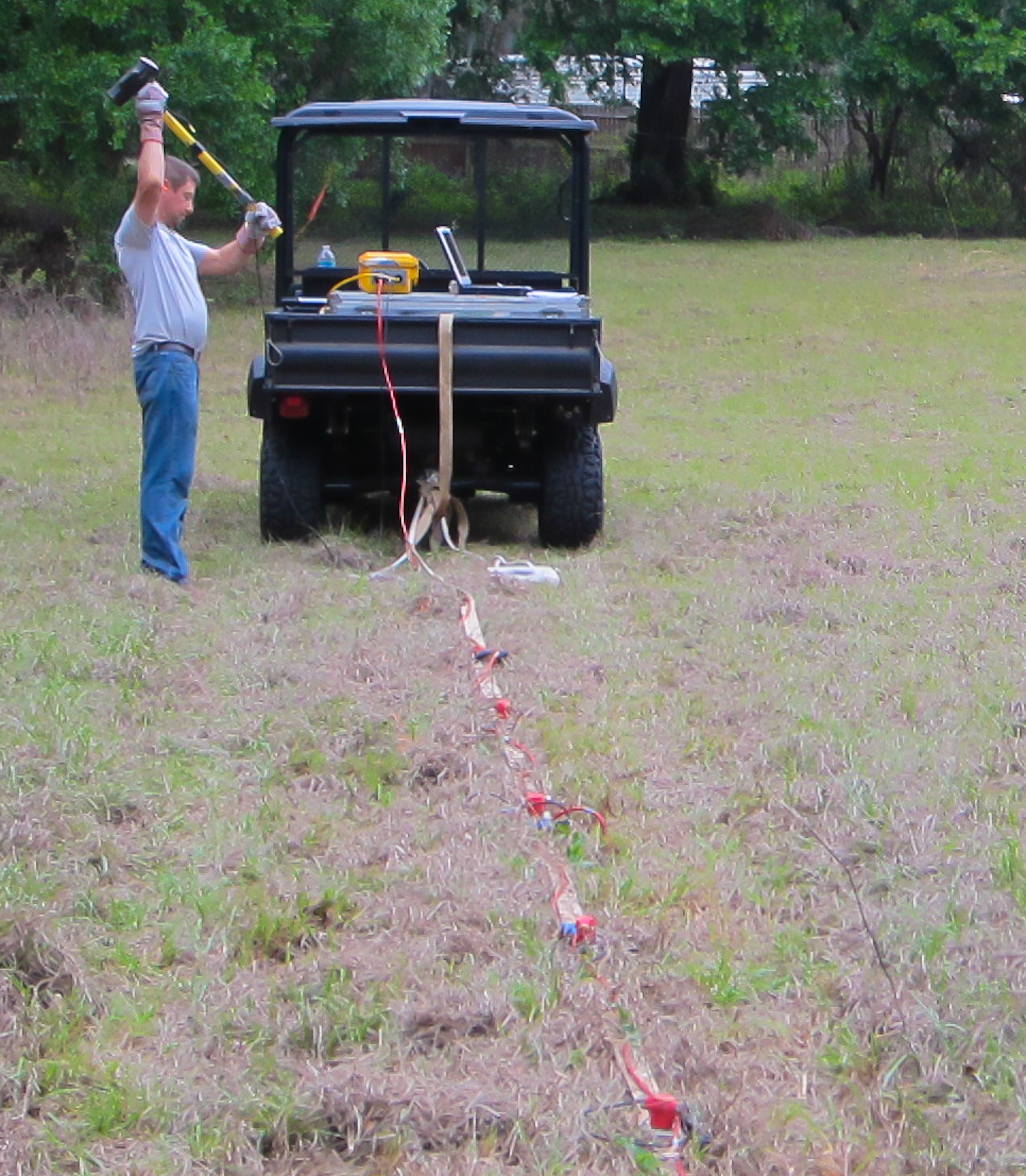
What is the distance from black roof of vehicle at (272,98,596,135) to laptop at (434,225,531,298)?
508 millimetres

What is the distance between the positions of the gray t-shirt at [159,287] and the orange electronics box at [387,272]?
140 centimetres

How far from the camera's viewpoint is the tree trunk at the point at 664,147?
98.8 feet

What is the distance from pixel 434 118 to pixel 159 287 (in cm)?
206

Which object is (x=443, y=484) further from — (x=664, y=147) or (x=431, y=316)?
(x=664, y=147)

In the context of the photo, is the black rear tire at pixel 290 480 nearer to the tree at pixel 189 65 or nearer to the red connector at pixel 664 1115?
the red connector at pixel 664 1115

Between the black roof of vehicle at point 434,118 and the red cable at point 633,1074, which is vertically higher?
the black roof of vehicle at point 434,118

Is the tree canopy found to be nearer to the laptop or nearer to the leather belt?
the laptop

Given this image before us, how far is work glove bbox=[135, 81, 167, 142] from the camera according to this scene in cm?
657

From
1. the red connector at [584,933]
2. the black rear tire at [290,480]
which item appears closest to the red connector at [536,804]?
the red connector at [584,933]

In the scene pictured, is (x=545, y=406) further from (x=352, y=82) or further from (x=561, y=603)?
(x=352, y=82)

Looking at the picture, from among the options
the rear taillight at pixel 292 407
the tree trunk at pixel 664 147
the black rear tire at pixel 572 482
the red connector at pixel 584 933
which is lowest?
the tree trunk at pixel 664 147

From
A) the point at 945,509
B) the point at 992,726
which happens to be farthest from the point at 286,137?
the point at 992,726

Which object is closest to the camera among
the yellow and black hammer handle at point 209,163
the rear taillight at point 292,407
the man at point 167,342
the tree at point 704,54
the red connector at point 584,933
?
the red connector at point 584,933

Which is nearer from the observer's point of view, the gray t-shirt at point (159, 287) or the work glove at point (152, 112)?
the work glove at point (152, 112)
